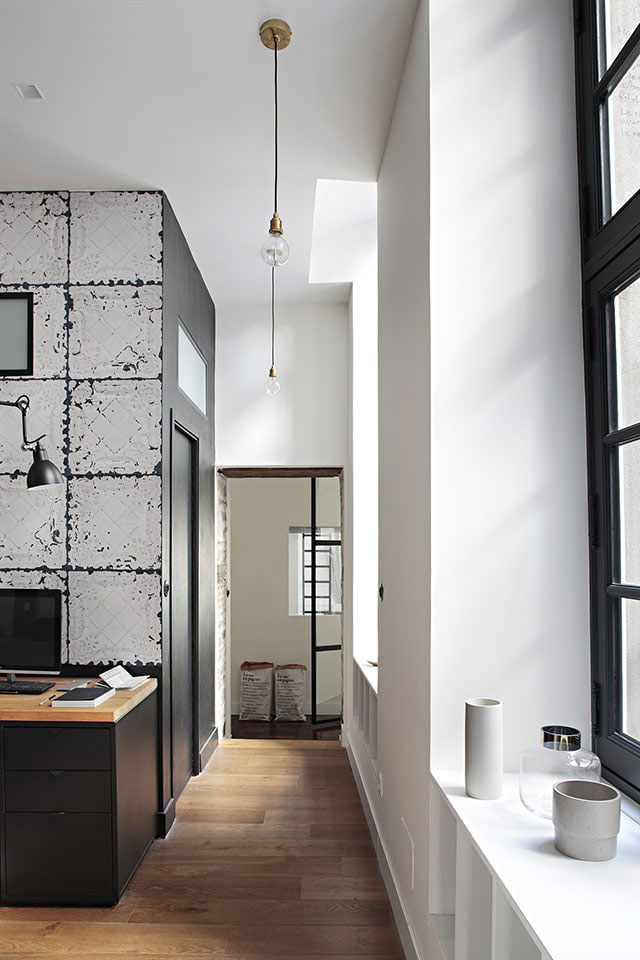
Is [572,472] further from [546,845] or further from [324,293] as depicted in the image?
[324,293]

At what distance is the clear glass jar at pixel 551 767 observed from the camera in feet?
5.16

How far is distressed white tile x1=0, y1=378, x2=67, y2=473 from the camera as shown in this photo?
337 centimetres

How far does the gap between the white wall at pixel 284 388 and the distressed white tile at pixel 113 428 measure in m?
1.80

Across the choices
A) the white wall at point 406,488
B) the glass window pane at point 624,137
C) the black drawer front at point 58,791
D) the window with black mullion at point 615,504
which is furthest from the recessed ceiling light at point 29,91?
the black drawer front at point 58,791

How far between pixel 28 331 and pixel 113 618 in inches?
53.1

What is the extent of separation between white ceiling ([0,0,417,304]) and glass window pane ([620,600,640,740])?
6.03 feet

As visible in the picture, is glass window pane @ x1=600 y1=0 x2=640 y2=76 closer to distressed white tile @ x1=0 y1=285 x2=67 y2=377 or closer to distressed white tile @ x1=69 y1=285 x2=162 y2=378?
distressed white tile @ x1=69 y1=285 x2=162 y2=378

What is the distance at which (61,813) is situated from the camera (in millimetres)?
2781

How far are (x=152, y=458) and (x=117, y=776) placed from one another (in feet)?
4.36

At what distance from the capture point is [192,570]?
441cm

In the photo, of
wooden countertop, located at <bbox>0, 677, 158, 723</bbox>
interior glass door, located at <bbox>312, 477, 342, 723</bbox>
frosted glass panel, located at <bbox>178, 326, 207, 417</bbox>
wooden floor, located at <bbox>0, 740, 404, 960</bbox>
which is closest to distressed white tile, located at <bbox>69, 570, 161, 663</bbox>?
wooden countertop, located at <bbox>0, 677, 158, 723</bbox>

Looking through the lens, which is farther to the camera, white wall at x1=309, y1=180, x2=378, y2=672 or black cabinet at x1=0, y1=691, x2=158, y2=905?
white wall at x1=309, y1=180, x2=378, y2=672

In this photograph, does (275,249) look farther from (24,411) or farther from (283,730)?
(283,730)

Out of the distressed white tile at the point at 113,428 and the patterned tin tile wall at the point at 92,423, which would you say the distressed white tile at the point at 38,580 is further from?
the distressed white tile at the point at 113,428
